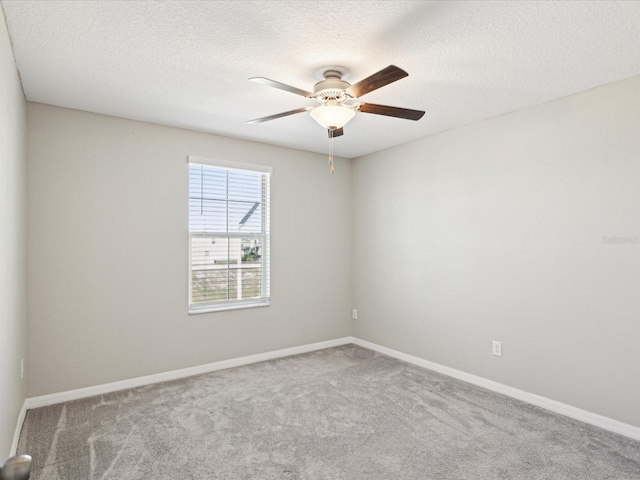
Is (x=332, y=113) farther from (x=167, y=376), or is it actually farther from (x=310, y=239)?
(x=167, y=376)

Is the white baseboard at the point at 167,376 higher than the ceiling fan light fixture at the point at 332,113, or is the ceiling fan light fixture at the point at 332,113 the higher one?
the ceiling fan light fixture at the point at 332,113

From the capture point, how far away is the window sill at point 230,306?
12.9 ft

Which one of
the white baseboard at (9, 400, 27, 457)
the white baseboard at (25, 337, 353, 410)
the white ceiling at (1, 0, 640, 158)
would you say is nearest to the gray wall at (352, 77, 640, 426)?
the white ceiling at (1, 0, 640, 158)

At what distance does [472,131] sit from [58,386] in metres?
4.32

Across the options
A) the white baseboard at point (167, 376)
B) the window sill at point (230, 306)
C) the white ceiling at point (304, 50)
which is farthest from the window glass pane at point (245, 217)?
the white baseboard at point (167, 376)

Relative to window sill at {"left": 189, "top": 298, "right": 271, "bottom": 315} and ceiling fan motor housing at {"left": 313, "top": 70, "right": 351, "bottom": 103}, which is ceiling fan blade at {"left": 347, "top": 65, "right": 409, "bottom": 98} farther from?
window sill at {"left": 189, "top": 298, "right": 271, "bottom": 315}

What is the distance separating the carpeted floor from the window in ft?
3.16

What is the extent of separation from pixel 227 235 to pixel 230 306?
776mm

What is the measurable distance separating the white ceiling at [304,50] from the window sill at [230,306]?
195 centimetres

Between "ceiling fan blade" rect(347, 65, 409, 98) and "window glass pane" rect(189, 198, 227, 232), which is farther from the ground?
"ceiling fan blade" rect(347, 65, 409, 98)

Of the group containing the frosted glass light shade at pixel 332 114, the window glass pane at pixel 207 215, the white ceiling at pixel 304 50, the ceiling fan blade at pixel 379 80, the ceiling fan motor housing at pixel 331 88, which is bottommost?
the window glass pane at pixel 207 215

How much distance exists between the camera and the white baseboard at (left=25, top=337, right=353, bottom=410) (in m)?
3.13

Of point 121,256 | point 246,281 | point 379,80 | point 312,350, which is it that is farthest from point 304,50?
point 312,350

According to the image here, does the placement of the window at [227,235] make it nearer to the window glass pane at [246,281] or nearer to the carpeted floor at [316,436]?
the window glass pane at [246,281]
